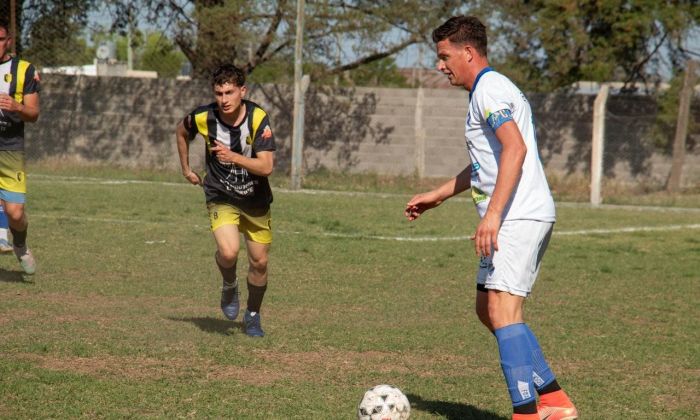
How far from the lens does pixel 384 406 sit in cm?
508

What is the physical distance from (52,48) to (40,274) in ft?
57.8

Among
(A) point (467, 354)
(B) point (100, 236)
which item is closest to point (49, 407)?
(A) point (467, 354)

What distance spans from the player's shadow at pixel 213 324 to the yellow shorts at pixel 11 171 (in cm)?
230

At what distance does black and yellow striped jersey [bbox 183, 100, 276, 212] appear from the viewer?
24.0 feet

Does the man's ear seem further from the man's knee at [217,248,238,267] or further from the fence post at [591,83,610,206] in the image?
the fence post at [591,83,610,206]

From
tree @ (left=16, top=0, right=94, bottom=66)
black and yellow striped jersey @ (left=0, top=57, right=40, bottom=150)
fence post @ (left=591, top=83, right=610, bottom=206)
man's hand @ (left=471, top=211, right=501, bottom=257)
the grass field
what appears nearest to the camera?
man's hand @ (left=471, top=211, right=501, bottom=257)

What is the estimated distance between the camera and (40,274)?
984 centimetres

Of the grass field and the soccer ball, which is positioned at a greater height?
the soccer ball

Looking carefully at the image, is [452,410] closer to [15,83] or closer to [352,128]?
[15,83]

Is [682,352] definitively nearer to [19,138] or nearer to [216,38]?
[19,138]

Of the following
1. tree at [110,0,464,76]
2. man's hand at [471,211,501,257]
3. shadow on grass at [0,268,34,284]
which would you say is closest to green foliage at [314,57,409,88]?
tree at [110,0,464,76]

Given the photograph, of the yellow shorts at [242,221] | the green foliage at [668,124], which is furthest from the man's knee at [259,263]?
the green foliage at [668,124]

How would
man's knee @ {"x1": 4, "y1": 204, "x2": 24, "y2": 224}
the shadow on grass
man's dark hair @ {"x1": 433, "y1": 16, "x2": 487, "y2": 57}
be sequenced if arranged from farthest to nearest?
the shadow on grass < man's knee @ {"x1": 4, "y1": 204, "x2": 24, "y2": 224} < man's dark hair @ {"x1": 433, "y1": 16, "x2": 487, "y2": 57}

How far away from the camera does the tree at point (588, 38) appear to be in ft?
72.5
